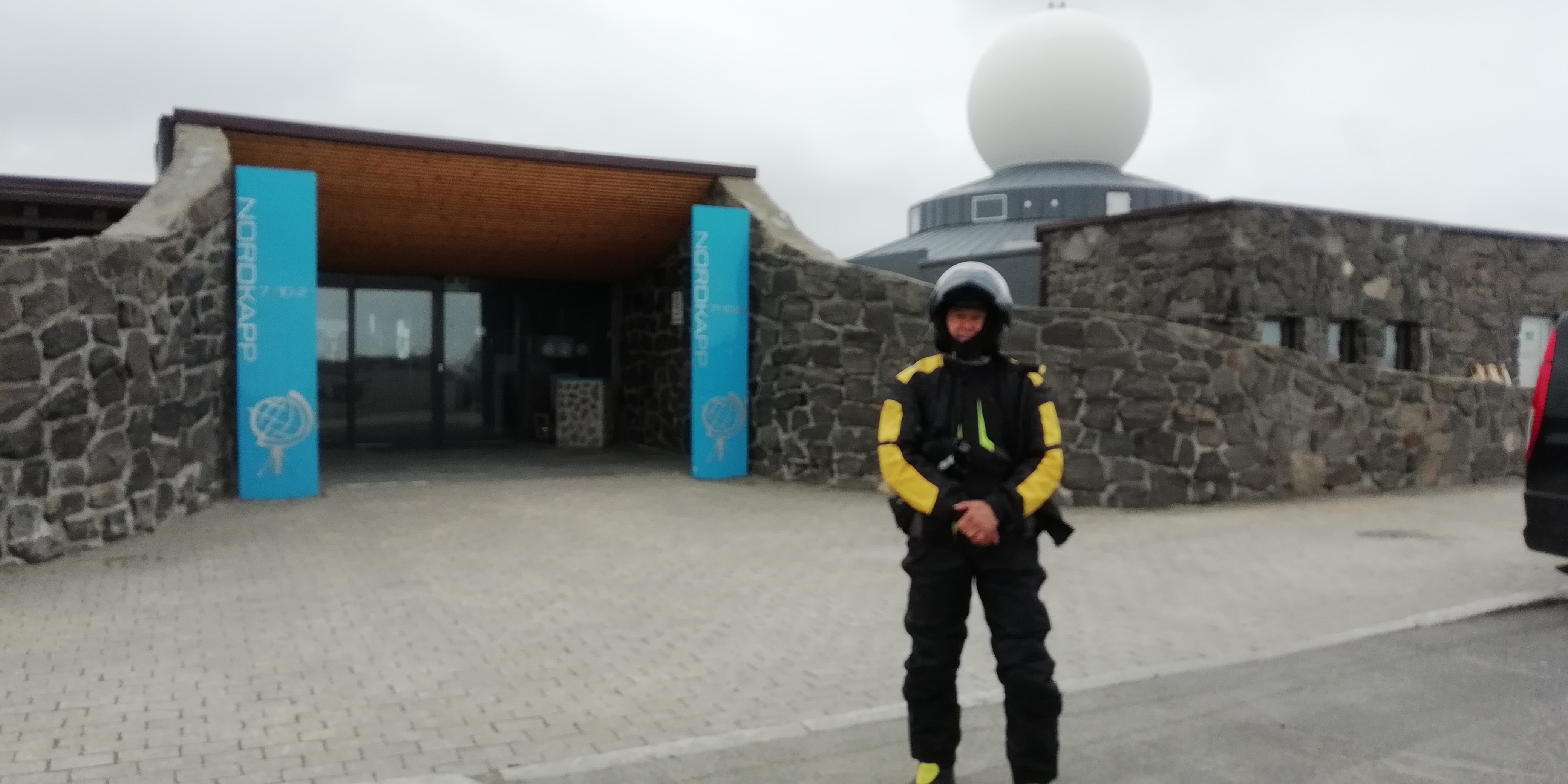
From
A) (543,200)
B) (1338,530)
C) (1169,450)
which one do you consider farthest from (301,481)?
(1338,530)

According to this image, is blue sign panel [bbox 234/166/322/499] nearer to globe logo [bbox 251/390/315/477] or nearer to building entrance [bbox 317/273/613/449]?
globe logo [bbox 251/390/315/477]

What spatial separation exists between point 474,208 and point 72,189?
456 centimetres

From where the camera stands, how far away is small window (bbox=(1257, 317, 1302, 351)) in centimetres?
1410

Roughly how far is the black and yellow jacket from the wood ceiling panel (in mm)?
9066

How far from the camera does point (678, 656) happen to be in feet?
17.8

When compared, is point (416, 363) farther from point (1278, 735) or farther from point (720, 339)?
point (1278, 735)

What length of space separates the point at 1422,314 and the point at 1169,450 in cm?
769

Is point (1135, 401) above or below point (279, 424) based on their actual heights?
above

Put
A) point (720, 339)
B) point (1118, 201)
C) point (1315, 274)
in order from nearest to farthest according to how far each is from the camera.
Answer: point (720, 339), point (1315, 274), point (1118, 201)

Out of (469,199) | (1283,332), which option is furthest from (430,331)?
(1283,332)

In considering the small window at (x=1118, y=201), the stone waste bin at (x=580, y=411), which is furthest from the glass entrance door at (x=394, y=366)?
the small window at (x=1118, y=201)

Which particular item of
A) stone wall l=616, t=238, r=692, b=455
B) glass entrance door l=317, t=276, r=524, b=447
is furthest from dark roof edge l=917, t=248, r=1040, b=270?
glass entrance door l=317, t=276, r=524, b=447

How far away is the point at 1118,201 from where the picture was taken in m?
23.9

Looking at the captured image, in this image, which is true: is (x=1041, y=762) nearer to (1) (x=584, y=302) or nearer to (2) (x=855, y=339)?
(2) (x=855, y=339)
